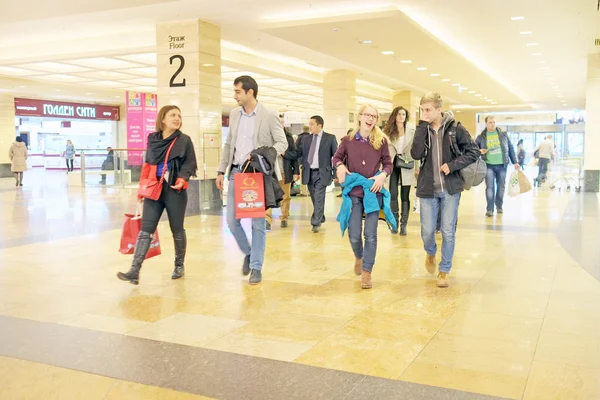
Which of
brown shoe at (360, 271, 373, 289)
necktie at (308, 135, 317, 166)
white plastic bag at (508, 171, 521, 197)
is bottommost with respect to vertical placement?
brown shoe at (360, 271, 373, 289)

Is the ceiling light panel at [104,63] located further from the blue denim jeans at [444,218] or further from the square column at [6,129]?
the blue denim jeans at [444,218]

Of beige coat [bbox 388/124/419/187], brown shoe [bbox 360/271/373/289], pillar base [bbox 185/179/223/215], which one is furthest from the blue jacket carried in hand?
pillar base [bbox 185/179/223/215]

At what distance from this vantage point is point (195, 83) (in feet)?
41.5

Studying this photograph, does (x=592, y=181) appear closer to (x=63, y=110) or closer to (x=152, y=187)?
(x=152, y=187)

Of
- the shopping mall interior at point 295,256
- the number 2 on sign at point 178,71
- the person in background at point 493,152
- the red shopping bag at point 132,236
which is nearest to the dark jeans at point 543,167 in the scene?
the shopping mall interior at point 295,256

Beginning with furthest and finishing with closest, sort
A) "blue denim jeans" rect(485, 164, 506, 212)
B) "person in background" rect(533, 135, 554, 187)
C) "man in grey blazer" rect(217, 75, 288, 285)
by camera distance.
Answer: "person in background" rect(533, 135, 554, 187) → "blue denim jeans" rect(485, 164, 506, 212) → "man in grey blazer" rect(217, 75, 288, 285)

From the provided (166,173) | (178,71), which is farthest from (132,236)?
(178,71)

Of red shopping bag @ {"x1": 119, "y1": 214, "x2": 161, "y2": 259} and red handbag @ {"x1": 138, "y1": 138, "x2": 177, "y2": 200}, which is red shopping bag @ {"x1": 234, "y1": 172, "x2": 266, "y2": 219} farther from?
red shopping bag @ {"x1": 119, "y1": 214, "x2": 161, "y2": 259}

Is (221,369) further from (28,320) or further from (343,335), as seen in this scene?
(28,320)

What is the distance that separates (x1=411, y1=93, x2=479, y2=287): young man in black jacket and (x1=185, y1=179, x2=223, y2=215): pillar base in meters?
7.20

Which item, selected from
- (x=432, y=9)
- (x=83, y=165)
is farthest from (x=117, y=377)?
(x=83, y=165)

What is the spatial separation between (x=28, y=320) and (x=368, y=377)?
2.62 meters

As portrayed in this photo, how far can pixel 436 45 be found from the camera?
14586mm

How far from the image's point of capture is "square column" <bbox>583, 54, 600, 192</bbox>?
17.5m
